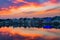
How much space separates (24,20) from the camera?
6865 inches

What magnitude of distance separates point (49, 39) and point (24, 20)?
141505 mm

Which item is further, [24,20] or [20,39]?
[24,20]

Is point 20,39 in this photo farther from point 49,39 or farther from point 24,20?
point 24,20

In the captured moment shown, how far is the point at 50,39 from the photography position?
109 feet

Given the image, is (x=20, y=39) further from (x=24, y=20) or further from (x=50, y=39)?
(x=24, y=20)

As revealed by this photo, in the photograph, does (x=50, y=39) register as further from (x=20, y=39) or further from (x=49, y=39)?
(x=20, y=39)

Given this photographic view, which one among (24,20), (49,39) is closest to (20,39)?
(49,39)

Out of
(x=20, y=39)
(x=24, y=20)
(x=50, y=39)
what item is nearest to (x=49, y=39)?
(x=50, y=39)

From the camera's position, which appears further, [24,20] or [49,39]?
[24,20]

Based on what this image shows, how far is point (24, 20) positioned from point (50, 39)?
141452 mm

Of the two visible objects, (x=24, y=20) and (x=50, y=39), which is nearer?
(x=50, y=39)

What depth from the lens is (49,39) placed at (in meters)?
33.1

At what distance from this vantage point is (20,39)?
109 feet
